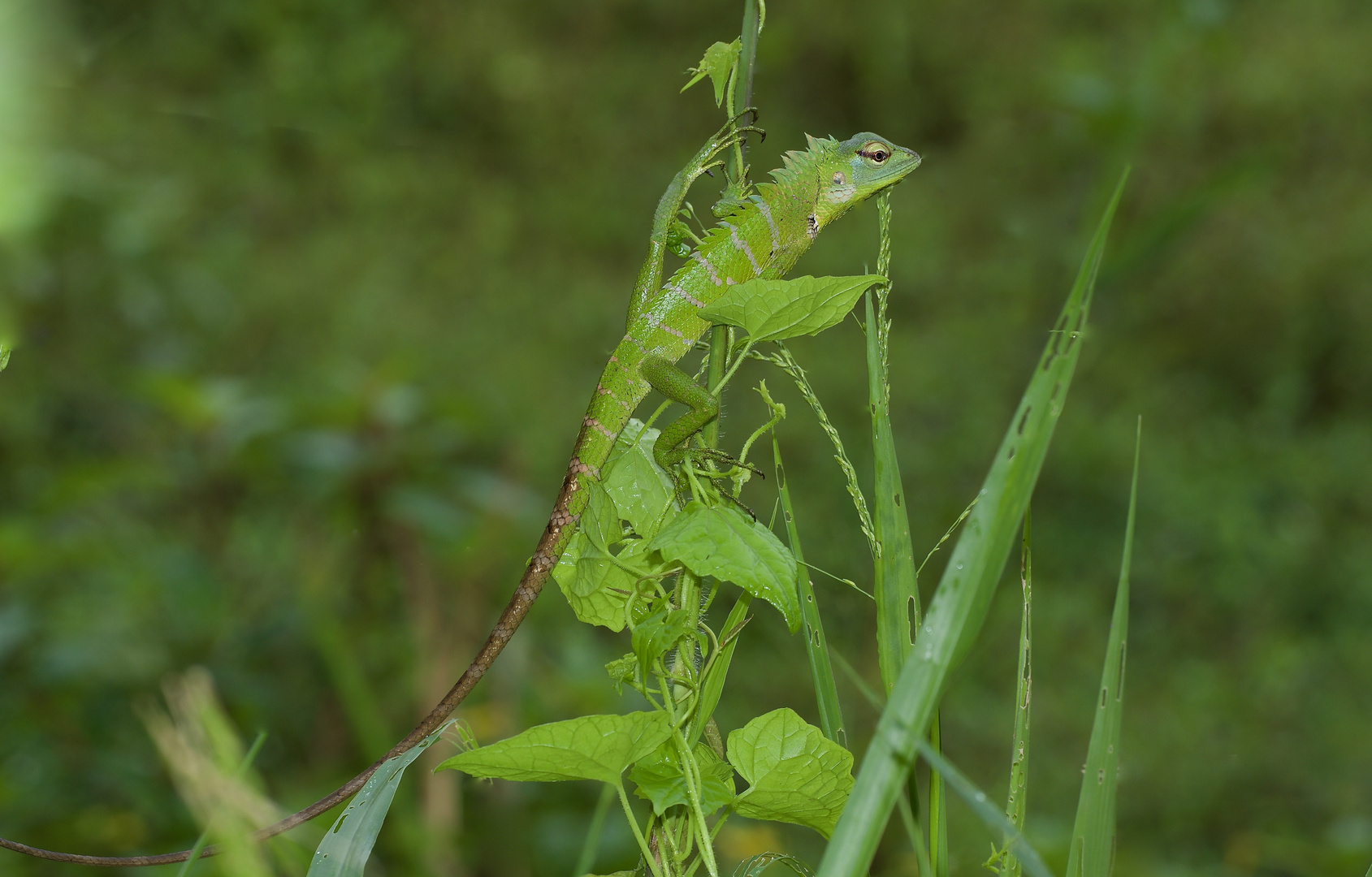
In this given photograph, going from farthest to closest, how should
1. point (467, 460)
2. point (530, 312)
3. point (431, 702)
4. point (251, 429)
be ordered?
point (530, 312) → point (467, 460) → point (251, 429) → point (431, 702)

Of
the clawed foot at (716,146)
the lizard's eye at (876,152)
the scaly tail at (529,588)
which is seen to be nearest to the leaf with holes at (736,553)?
the scaly tail at (529,588)

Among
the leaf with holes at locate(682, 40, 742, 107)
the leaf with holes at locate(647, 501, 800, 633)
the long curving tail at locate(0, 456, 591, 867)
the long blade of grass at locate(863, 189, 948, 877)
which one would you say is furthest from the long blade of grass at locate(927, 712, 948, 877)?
the leaf with holes at locate(682, 40, 742, 107)

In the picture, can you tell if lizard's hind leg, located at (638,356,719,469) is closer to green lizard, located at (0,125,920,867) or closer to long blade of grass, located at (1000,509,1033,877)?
green lizard, located at (0,125,920,867)

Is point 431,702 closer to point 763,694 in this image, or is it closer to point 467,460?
point 467,460

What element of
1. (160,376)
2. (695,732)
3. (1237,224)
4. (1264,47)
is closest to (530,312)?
(160,376)

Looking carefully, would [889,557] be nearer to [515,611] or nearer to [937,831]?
[937,831]

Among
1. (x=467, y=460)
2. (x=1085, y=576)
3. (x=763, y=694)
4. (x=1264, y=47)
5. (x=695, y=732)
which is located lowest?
(x=763, y=694)

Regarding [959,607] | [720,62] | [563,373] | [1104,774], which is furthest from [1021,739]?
[563,373]
